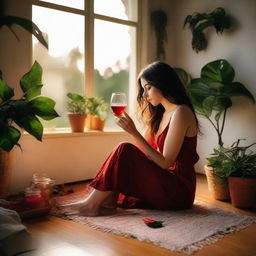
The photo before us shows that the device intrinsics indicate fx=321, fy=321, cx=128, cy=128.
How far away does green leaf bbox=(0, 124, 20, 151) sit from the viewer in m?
1.82

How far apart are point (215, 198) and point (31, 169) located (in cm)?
Result: 154

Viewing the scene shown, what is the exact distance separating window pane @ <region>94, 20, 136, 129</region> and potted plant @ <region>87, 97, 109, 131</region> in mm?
237

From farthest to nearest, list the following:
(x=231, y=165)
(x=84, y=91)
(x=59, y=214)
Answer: (x=84, y=91) → (x=231, y=165) → (x=59, y=214)

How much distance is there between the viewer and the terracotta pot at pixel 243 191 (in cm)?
223

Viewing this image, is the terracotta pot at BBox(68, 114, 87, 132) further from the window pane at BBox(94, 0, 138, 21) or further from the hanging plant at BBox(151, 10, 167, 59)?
the hanging plant at BBox(151, 10, 167, 59)

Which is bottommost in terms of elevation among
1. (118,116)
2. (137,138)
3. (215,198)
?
(215,198)

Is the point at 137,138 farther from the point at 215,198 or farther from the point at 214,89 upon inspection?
the point at 214,89

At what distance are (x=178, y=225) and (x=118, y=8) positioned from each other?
8.28 ft

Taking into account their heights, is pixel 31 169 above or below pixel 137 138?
below

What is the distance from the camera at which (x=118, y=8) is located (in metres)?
3.49

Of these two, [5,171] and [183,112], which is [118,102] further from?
[5,171]

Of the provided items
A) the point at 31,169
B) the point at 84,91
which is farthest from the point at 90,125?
the point at 31,169

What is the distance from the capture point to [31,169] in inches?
108

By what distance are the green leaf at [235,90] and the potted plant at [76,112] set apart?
4.30 ft
